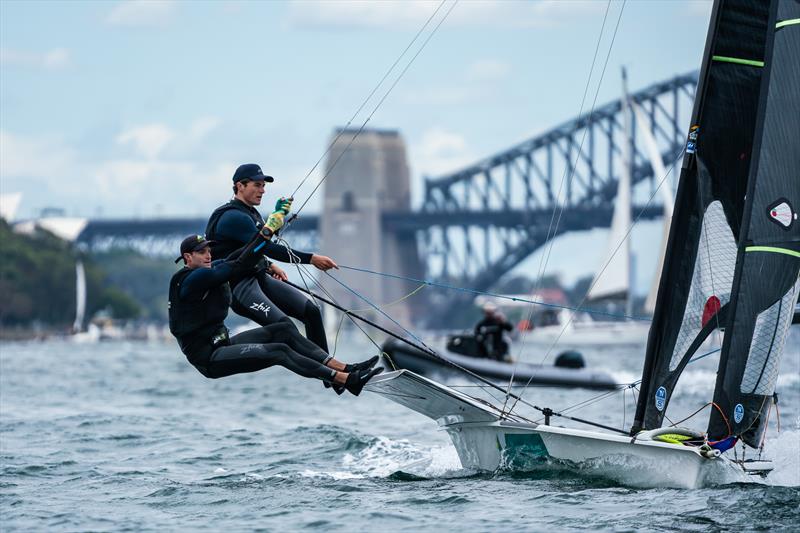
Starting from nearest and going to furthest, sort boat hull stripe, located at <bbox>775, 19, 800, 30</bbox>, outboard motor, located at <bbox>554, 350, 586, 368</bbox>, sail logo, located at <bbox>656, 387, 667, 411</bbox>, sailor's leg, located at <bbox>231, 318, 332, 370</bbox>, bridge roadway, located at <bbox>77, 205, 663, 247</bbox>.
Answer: boat hull stripe, located at <bbox>775, 19, 800, 30</bbox> < sailor's leg, located at <bbox>231, 318, 332, 370</bbox> < sail logo, located at <bbox>656, 387, 667, 411</bbox> < outboard motor, located at <bbox>554, 350, 586, 368</bbox> < bridge roadway, located at <bbox>77, 205, 663, 247</bbox>

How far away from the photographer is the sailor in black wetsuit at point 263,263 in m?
8.44

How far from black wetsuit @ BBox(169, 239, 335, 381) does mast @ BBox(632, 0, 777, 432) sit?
2189mm

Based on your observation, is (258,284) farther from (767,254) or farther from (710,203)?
(767,254)

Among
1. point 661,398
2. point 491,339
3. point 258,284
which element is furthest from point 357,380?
point 491,339

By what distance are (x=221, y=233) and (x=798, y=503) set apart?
3.79m

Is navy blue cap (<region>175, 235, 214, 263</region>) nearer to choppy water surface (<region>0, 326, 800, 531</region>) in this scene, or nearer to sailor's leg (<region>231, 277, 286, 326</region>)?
sailor's leg (<region>231, 277, 286, 326</region>)

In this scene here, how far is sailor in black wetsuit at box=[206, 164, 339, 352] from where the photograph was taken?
27.7ft

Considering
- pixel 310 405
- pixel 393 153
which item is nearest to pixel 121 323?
pixel 393 153

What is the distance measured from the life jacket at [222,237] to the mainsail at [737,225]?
2.67m

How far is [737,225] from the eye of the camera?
881cm

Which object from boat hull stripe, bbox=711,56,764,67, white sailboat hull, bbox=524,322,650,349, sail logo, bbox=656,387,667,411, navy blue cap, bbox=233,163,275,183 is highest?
boat hull stripe, bbox=711,56,764,67

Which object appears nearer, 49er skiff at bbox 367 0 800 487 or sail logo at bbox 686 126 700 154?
49er skiff at bbox 367 0 800 487

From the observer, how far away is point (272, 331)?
332 inches

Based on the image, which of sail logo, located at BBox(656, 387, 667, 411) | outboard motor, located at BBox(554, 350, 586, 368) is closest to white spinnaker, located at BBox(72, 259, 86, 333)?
outboard motor, located at BBox(554, 350, 586, 368)
